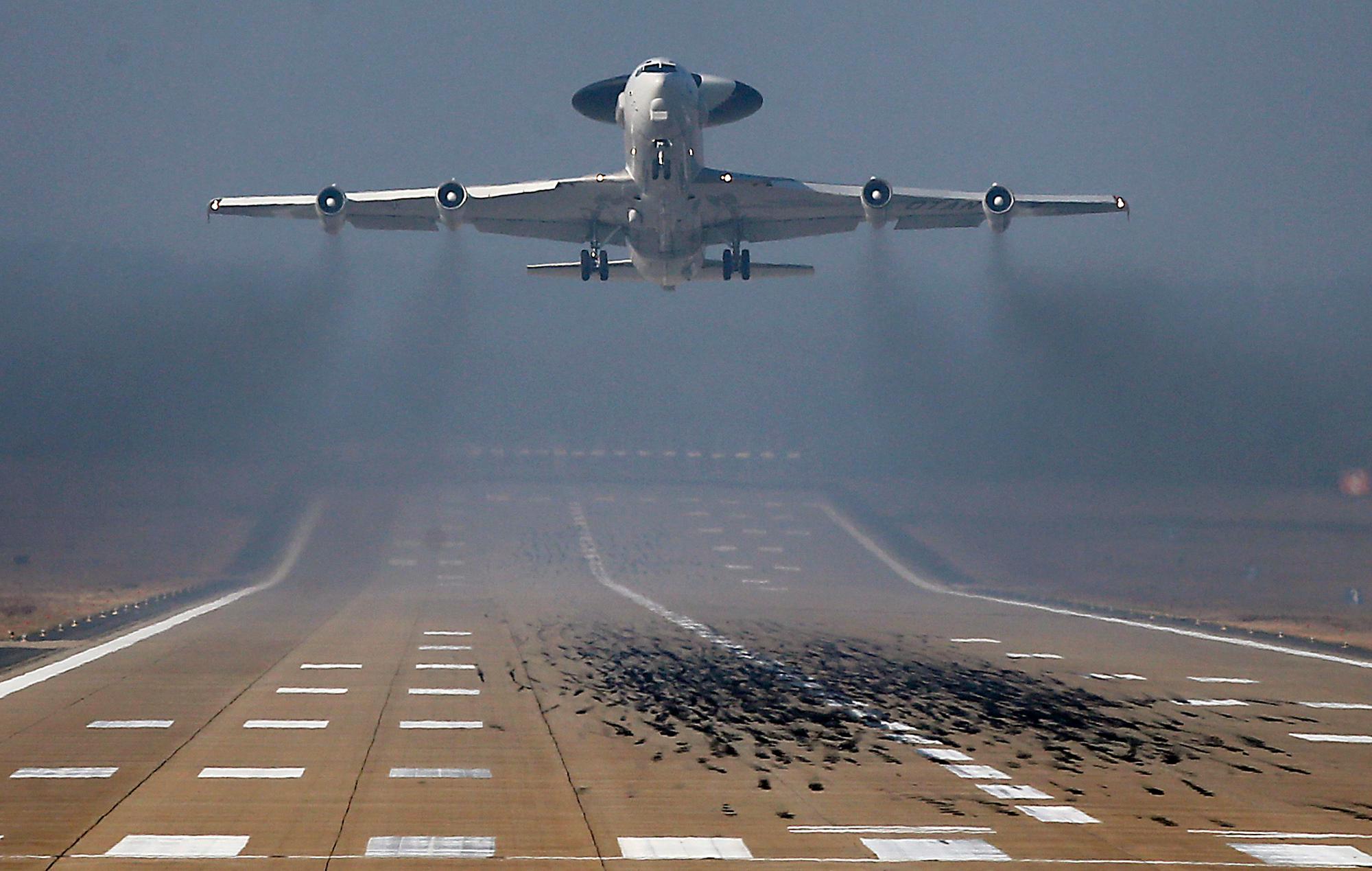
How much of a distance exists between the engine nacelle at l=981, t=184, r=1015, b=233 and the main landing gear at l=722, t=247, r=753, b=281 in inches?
445

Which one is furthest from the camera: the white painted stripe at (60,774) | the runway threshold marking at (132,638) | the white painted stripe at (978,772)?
the runway threshold marking at (132,638)

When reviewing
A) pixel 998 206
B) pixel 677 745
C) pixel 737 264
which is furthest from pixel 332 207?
pixel 677 745

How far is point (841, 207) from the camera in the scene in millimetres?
60531

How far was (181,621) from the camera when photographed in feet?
196

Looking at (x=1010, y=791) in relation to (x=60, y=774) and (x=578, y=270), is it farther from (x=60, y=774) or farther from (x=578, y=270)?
(x=578, y=270)

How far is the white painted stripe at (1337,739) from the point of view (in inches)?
1137

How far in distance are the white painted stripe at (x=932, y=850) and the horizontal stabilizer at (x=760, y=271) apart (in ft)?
146

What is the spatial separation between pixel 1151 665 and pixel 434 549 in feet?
258

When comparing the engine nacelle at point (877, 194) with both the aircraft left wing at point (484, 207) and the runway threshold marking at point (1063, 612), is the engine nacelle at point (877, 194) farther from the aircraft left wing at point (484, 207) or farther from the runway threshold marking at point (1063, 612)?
the runway threshold marking at point (1063, 612)

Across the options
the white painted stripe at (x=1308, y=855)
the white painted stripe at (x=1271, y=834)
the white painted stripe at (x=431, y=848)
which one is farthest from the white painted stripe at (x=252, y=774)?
the white painted stripe at (x=1308, y=855)

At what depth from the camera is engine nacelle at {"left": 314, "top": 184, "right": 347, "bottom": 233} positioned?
→ 54.7m

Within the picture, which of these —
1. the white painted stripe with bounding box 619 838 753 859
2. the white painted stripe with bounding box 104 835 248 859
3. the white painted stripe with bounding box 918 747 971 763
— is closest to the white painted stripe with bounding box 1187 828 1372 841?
the white painted stripe with bounding box 619 838 753 859

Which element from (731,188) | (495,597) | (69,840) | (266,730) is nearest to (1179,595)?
(495,597)

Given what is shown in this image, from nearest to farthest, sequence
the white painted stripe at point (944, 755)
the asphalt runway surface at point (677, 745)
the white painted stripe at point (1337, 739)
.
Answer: the asphalt runway surface at point (677, 745) < the white painted stripe at point (944, 755) < the white painted stripe at point (1337, 739)
